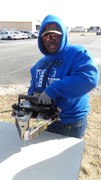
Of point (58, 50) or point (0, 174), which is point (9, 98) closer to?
point (58, 50)

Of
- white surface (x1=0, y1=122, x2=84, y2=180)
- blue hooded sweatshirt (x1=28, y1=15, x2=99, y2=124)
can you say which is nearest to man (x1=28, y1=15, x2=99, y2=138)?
blue hooded sweatshirt (x1=28, y1=15, x2=99, y2=124)

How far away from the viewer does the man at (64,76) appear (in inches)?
83.7

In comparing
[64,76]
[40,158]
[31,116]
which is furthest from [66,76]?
[40,158]

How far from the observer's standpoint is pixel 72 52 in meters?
2.30

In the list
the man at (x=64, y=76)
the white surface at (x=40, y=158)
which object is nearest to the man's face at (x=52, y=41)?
the man at (x=64, y=76)

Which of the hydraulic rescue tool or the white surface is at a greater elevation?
the hydraulic rescue tool

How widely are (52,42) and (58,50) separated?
76 mm

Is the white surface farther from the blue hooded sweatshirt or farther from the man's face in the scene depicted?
the man's face

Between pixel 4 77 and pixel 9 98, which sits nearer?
pixel 9 98

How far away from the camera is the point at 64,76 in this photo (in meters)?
2.28

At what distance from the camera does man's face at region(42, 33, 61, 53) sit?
234 centimetres

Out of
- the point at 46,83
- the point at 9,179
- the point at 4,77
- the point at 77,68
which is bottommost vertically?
the point at 4,77

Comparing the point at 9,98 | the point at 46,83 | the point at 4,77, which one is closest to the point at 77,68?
the point at 46,83

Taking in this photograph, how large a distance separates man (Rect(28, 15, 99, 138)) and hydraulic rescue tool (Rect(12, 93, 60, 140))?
0.06 meters
